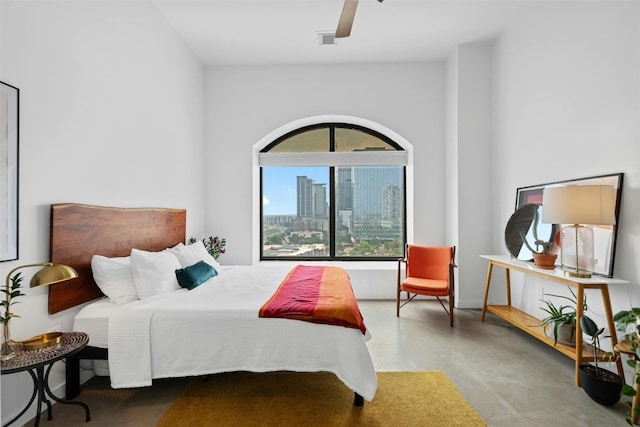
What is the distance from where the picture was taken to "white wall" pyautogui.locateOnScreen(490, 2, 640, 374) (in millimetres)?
2244

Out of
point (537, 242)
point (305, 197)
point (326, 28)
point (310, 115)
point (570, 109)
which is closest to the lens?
point (570, 109)

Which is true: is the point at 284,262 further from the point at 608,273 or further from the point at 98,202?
the point at 608,273

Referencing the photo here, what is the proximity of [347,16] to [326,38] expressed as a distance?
175 cm

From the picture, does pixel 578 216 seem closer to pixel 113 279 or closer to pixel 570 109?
pixel 570 109

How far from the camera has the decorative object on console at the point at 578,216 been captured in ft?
7.41

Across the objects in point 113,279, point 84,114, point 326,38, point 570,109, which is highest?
point 326,38

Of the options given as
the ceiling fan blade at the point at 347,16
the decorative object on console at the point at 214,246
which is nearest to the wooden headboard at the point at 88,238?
the decorative object on console at the point at 214,246

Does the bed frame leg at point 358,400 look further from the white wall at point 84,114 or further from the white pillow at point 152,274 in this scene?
the white wall at point 84,114

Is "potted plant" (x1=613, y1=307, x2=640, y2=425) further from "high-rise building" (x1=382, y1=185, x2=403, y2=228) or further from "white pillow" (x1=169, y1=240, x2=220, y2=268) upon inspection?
"white pillow" (x1=169, y1=240, x2=220, y2=268)

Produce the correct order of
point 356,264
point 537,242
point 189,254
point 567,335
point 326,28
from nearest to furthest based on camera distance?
point 567,335
point 537,242
point 189,254
point 326,28
point 356,264

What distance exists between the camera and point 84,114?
2.40 meters

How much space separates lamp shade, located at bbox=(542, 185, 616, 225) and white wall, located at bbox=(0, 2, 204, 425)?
3.66 metres

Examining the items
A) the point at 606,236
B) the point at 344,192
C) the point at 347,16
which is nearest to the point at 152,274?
the point at 347,16

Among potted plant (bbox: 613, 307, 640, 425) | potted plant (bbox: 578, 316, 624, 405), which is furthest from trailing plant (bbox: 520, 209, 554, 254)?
potted plant (bbox: 613, 307, 640, 425)
